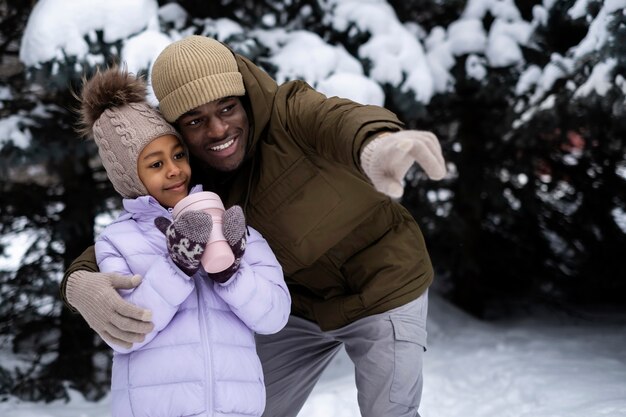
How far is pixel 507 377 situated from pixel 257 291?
9.84 ft

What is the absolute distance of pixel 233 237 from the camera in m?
2.00

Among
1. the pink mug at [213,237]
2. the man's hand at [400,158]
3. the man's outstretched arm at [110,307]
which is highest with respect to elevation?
the man's hand at [400,158]

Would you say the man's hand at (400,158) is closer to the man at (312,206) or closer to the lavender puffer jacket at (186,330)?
the man at (312,206)

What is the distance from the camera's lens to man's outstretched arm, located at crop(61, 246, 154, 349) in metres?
1.96

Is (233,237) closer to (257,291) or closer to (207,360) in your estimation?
(257,291)

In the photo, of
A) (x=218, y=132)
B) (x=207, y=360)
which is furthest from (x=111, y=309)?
(x=218, y=132)

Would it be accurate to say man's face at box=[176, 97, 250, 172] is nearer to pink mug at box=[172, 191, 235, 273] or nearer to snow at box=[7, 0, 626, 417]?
pink mug at box=[172, 191, 235, 273]

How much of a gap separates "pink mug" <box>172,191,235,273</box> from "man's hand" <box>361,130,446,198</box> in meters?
0.48

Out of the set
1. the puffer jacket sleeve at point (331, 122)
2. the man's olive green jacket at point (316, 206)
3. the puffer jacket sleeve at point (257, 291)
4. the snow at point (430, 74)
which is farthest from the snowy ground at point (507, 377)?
the puffer jacket sleeve at point (331, 122)

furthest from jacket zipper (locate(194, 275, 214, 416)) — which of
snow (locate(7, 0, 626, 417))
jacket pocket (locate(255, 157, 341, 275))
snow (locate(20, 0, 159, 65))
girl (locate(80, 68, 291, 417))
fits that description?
snow (locate(20, 0, 159, 65))

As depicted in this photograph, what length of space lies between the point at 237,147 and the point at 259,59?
75.2 inches

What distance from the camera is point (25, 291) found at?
4.77 m

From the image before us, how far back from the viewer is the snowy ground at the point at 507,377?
3957 millimetres

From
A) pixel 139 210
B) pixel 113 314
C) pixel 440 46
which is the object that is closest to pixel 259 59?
pixel 440 46
